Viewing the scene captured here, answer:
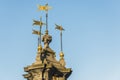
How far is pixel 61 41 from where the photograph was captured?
263ft

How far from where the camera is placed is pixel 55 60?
7662 centimetres

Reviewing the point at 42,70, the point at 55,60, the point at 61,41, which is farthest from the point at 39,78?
the point at 61,41

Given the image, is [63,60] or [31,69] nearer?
[31,69]

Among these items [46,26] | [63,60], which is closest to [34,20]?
[46,26]

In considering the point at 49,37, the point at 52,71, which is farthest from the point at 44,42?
the point at 52,71

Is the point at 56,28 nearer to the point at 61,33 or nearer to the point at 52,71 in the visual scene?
the point at 61,33

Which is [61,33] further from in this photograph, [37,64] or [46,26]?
[37,64]

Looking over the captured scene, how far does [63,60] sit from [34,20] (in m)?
9.43

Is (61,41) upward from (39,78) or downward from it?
upward

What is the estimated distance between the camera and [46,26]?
263 feet

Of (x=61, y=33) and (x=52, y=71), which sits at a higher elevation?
(x=61, y=33)

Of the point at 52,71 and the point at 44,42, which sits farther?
the point at 44,42

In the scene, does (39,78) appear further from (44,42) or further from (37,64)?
(44,42)

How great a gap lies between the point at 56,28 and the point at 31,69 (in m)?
11.8
